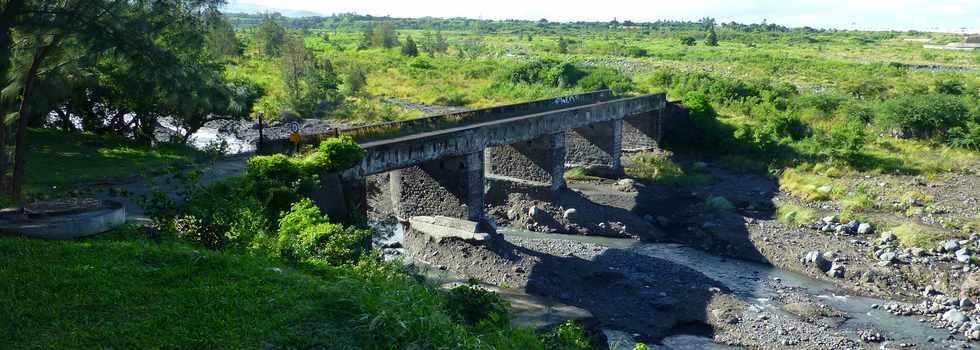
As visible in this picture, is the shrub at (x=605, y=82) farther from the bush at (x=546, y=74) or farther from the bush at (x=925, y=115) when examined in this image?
the bush at (x=925, y=115)

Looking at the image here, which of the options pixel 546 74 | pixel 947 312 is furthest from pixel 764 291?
pixel 546 74

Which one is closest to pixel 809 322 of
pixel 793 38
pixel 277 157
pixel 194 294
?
pixel 277 157

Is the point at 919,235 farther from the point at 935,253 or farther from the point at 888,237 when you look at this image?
the point at 935,253

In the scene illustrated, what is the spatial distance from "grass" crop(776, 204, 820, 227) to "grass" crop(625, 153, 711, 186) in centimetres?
634

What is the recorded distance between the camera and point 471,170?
29.9 m

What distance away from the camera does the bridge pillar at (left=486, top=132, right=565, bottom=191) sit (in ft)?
117

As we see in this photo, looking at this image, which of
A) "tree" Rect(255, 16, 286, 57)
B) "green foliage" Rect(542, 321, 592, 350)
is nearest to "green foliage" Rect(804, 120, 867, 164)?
"green foliage" Rect(542, 321, 592, 350)

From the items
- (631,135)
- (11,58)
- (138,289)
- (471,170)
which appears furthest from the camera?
(631,135)

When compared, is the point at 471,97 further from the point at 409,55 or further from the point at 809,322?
the point at 809,322

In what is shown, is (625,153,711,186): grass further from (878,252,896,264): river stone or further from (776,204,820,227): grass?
(878,252,896,264): river stone

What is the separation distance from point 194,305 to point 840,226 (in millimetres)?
26930

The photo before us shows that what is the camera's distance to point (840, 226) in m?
30.8

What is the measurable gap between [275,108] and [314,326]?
46.7 metres

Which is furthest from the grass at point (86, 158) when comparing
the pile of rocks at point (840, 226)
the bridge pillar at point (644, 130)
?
the bridge pillar at point (644, 130)
